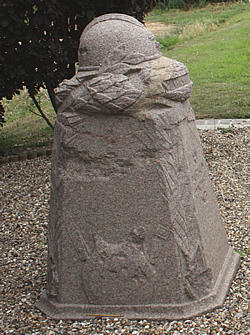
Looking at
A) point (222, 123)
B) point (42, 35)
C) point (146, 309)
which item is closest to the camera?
point (146, 309)

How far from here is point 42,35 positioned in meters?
5.91

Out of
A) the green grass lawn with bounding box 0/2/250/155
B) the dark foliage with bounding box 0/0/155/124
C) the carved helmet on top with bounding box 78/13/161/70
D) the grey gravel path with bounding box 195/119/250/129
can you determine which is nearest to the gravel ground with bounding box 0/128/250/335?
the grey gravel path with bounding box 195/119/250/129

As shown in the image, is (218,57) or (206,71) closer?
(206,71)

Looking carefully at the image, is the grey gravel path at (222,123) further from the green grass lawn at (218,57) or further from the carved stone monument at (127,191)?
the carved stone monument at (127,191)

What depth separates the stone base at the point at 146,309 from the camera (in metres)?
3.05

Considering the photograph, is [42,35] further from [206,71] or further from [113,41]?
[206,71]

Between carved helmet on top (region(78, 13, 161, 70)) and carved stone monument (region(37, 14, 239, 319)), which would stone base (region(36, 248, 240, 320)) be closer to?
carved stone monument (region(37, 14, 239, 319))

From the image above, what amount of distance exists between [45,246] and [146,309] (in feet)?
4.80

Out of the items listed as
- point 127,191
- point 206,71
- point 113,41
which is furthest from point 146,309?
point 206,71

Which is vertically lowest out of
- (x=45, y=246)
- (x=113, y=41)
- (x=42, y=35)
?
(x=45, y=246)

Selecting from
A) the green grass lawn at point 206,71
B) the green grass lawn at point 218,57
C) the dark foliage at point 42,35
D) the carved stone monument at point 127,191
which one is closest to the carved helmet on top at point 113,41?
the carved stone monument at point 127,191

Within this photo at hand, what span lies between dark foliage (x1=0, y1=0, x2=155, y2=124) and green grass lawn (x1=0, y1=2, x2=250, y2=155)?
1301mm

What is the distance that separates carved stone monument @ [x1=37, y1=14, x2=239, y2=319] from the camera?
2.92 m

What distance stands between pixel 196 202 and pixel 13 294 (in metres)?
1.59
